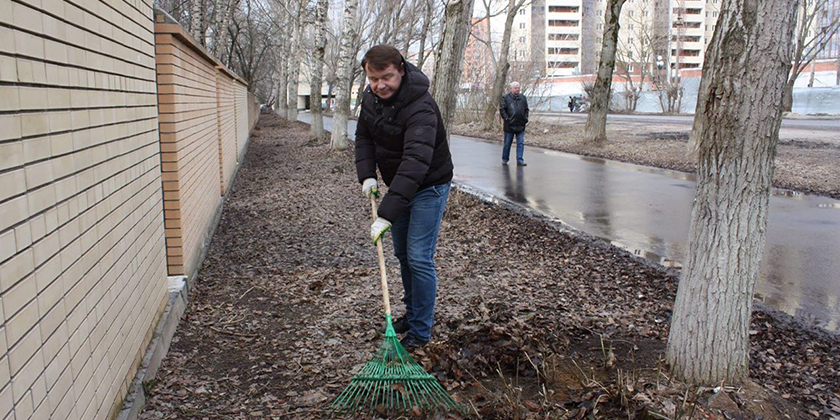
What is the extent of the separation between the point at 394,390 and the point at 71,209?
66.2 inches

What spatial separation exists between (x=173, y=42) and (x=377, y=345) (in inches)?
106

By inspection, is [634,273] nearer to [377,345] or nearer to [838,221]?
[377,345]

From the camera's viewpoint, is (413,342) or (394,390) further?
(413,342)

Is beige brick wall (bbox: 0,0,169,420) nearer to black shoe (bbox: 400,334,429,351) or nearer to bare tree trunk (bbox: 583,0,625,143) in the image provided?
black shoe (bbox: 400,334,429,351)

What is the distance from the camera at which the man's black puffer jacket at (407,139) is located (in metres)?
3.70

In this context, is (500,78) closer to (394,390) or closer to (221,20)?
(221,20)

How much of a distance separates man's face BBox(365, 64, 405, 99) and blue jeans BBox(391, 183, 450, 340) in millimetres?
605

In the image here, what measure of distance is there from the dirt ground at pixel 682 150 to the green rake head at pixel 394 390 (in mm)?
9107

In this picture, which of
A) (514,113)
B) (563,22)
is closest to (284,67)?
(514,113)

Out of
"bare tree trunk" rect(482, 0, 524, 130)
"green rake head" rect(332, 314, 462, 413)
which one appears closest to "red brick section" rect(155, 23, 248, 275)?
"green rake head" rect(332, 314, 462, 413)

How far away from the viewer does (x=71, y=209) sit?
250 centimetres

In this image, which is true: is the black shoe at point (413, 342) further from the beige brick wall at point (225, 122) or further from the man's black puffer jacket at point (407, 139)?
the beige brick wall at point (225, 122)

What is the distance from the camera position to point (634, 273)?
232 inches

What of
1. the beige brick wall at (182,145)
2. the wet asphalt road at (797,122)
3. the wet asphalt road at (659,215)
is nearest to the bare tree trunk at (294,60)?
the wet asphalt road at (797,122)
